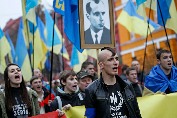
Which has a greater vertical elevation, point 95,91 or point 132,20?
point 132,20

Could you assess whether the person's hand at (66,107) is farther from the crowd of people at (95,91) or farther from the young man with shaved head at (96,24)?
the young man with shaved head at (96,24)

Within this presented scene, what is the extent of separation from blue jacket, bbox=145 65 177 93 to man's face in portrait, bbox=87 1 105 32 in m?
1.60

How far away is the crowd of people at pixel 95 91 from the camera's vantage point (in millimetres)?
4195

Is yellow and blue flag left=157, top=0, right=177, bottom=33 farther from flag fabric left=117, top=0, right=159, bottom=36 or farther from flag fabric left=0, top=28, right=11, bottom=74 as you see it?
flag fabric left=0, top=28, right=11, bottom=74

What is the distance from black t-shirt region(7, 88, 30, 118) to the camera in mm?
5031

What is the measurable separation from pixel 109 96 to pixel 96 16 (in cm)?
349

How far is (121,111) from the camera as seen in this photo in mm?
4211

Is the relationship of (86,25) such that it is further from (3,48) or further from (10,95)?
(3,48)

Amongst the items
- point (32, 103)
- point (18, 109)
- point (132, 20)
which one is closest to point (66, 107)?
point (32, 103)

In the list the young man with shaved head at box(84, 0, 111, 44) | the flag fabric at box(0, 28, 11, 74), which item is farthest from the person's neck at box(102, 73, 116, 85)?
the flag fabric at box(0, 28, 11, 74)

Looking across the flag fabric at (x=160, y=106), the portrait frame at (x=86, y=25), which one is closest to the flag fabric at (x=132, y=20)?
the portrait frame at (x=86, y=25)

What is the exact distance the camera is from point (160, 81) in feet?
20.4

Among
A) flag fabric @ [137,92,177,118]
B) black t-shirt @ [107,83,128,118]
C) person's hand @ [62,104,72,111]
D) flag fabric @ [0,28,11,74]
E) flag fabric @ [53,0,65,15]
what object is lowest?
flag fabric @ [137,92,177,118]

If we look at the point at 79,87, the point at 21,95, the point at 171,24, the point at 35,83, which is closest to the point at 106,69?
the point at 21,95
